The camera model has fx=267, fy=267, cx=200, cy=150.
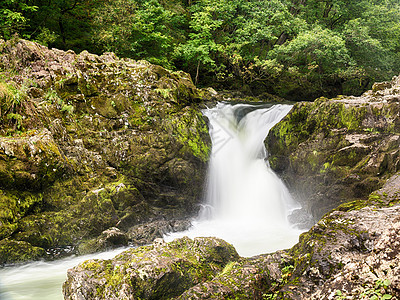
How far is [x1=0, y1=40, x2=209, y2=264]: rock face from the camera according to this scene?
6043 millimetres

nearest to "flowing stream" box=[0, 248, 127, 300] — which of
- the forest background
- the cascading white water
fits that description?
the cascading white water

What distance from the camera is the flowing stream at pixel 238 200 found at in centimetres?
551

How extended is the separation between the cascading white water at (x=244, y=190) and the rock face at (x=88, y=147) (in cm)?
82

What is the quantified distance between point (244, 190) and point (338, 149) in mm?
3620

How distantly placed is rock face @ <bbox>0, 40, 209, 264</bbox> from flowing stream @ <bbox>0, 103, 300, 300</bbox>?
1.90ft

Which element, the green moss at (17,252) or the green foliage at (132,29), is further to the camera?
the green foliage at (132,29)

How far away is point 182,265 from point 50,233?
13.7ft

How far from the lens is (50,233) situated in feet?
20.2

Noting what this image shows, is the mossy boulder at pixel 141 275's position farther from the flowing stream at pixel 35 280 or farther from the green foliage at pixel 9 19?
the green foliage at pixel 9 19

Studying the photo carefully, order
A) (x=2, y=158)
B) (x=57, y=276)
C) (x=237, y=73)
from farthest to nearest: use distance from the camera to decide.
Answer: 1. (x=237, y=73)
2. (x=2, y=158)
3. (x=57, y=276)

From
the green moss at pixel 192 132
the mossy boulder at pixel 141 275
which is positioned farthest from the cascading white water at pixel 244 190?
the mossy boulder at pixel 141 275

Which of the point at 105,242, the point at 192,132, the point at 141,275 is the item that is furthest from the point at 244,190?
the point at 141,275

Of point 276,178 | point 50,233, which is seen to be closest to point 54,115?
point 50,233

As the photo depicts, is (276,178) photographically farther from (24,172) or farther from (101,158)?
(24,172)
